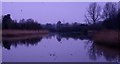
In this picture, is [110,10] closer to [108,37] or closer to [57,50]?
[108,37]

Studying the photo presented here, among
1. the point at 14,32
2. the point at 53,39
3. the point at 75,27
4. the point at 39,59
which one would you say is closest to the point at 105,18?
the point at 75,27

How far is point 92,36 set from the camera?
427 cm

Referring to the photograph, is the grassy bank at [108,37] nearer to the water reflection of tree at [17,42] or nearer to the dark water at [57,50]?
the dark water at [57,50]

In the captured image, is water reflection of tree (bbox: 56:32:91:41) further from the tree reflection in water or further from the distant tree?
the distant tree

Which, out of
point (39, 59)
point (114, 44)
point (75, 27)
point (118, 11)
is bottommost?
point (39, 59)

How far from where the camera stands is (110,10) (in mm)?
4023

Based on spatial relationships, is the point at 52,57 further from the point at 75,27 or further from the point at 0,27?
the point at 0,27

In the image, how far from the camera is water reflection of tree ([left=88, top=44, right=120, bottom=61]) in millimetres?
4113

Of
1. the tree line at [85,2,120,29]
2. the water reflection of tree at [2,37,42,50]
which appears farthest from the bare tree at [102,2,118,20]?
the water reflection of tree at [2,37,42,50]

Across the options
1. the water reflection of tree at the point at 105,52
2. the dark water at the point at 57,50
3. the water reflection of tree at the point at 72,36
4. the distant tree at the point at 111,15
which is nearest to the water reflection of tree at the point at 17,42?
the dark water at the point at 57,50

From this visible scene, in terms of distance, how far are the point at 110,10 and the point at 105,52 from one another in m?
0.67

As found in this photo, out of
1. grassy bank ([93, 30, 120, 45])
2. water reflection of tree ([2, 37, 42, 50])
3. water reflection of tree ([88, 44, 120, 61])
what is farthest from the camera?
water reflection of tree ([2, 37, 42, 50])

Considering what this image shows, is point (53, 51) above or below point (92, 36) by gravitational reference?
below

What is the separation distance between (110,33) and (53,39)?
94cm
